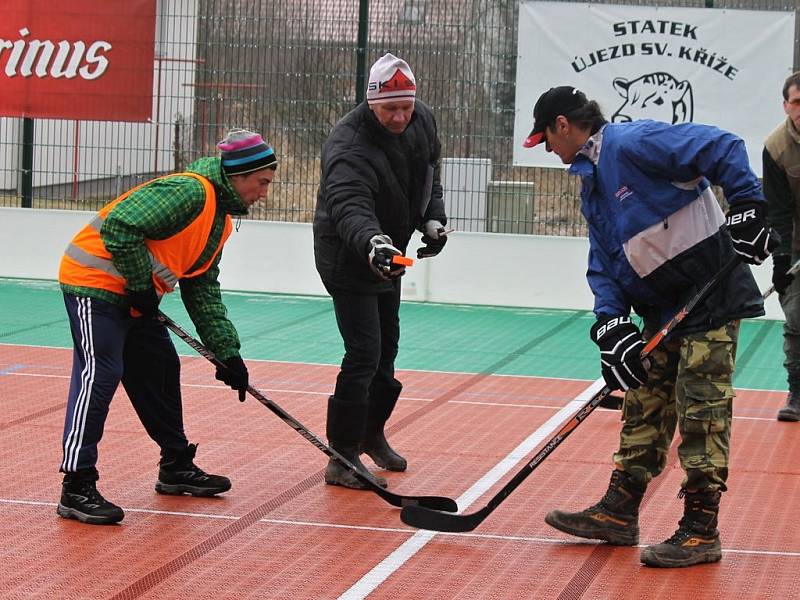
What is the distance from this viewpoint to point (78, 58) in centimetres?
1377

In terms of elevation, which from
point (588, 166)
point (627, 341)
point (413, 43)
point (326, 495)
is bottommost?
point (326, 495)

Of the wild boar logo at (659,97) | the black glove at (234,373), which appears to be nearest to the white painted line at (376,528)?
the black glove at (234,373)

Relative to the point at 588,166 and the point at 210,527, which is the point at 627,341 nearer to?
the point at 588,166

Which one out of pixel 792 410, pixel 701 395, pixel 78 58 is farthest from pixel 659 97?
pixel 701 395

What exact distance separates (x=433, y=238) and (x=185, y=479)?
163 cm

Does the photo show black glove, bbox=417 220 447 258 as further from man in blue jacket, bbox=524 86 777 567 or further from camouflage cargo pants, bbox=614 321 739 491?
camouflage cargo pants, bbox=614 321 739 491

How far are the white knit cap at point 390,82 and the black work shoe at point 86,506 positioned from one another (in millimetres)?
2029

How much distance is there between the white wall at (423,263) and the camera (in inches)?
528

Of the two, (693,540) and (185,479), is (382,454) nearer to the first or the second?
(185,479)

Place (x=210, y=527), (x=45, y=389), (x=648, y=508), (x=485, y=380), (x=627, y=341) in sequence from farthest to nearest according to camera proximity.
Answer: (x=485, y=380)
(x=45, y=389)
(x=648, y=508)
(x=210, y=527)
(x=627, y=341)

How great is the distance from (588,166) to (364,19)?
854 centimetres

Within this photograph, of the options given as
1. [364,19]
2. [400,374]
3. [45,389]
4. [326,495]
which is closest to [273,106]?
[364,19]

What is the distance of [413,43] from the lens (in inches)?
520

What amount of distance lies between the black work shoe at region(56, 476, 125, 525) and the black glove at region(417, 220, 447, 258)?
193 centimetres
